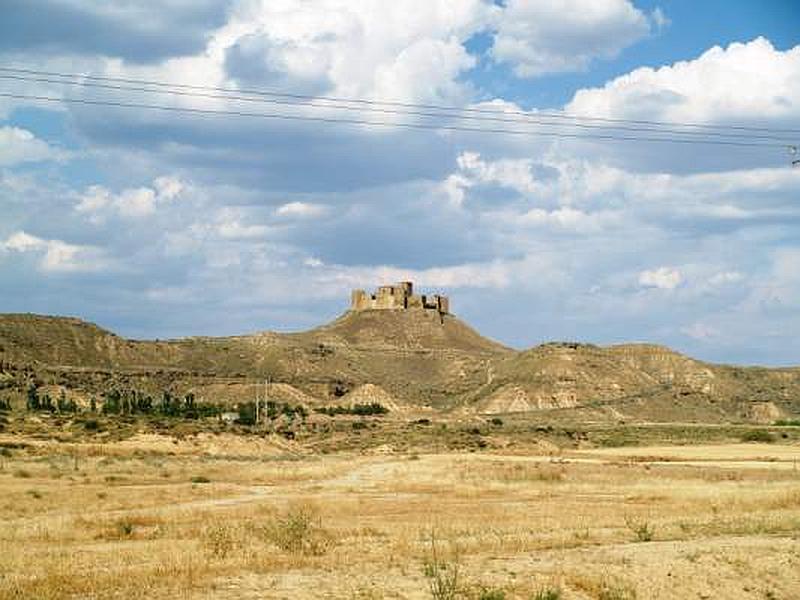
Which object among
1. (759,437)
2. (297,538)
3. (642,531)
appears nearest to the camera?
(297,538)

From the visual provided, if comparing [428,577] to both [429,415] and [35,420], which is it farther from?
[429,415]

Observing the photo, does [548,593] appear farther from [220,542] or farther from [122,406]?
[122,406]

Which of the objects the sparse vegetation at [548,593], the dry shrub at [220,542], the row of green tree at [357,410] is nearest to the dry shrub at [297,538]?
the dry shrub at [220,542]

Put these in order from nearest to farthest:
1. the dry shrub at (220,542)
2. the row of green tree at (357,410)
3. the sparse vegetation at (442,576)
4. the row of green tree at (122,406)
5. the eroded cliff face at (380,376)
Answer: the sparse vegetation at (442,576)
the dry shrub at (220,542)
the row of green tree at (122,406)
the row of green tree at (357,410)
the eroded cliff face at (380,376)

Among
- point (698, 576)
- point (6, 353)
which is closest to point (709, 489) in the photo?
point (698, 576)

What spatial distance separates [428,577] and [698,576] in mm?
5975

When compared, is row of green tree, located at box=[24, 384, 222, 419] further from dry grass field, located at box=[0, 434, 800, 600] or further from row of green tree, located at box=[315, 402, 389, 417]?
dry grass field, located at box=[0, 434, 800, 600]

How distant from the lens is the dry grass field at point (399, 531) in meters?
21.0

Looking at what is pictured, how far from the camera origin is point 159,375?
156750 millimetres

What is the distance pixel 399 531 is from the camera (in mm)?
31859

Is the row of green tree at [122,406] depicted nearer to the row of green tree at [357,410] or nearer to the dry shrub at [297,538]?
the row of green tree at [357,410]

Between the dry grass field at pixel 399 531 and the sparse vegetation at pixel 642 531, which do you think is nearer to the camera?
the dry grass field at pixel 399 531

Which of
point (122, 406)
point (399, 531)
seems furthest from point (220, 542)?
point (122, 406)

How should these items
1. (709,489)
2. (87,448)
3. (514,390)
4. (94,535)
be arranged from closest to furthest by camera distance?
1. (94,535)
2. (709,489)
3. (87,448)
4. (514,390)
